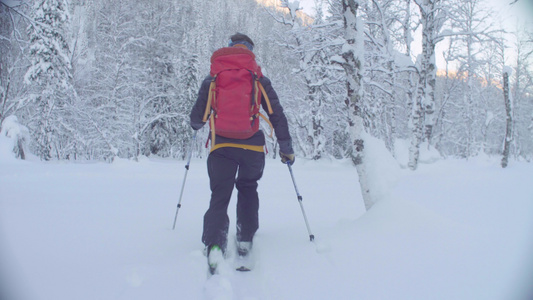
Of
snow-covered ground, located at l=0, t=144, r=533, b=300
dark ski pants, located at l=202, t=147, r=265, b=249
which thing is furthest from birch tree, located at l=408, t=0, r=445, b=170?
dark ski pants, located at l=202, t=147, r=265, b=249

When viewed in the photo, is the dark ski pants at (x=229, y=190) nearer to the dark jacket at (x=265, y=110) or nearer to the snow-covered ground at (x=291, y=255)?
the dark jacket at (x=265, y=110)

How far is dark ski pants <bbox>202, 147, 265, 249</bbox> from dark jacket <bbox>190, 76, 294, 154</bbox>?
10cm

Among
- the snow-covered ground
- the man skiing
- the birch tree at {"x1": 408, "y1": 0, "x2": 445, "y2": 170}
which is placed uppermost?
the birch tree at {"x1": 408, "y1": 0, "x2": 445, "y2": 170}

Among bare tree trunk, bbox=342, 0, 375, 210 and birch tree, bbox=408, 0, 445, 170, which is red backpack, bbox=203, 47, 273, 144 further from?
birch tree, bbox=408, 0, 445, 170

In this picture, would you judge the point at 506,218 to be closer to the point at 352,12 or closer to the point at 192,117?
the point at 352,12

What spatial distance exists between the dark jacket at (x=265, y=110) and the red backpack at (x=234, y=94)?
7 cm

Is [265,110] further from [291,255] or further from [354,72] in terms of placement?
[354,72]

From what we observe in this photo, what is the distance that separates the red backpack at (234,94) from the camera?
2.72 meters

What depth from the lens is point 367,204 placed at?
3.49 m

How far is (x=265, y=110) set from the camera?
291 centimetres

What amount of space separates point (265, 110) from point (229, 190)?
2.87ft

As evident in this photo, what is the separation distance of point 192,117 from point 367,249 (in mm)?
2074

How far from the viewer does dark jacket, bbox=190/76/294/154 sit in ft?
9.33

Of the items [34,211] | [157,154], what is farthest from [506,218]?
[157,154]
